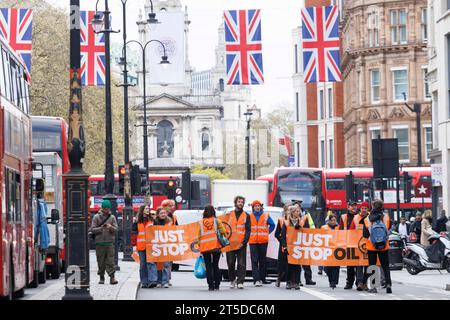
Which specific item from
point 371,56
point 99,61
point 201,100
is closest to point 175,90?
point 201,100

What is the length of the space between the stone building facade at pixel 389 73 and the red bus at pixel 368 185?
29.3 ft

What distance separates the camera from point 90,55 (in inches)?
1762

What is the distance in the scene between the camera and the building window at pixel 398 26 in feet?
251

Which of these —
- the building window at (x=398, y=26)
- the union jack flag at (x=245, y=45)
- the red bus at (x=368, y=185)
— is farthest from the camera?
the building window at (x=398, y=26)

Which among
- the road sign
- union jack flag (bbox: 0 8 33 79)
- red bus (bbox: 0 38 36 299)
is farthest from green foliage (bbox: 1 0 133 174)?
red bus (bbox: 0 38 36 299)

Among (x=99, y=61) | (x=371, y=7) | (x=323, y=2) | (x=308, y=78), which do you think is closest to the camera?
(x=308, y=78)

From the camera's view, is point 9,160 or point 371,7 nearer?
point 9,160

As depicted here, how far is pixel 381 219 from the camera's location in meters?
25.5

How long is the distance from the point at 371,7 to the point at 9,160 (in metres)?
58.4

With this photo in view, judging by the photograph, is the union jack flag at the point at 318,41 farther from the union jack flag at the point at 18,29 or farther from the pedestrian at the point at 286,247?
the pedestrian at the point at 286,247

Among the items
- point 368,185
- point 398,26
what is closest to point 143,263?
point 368,185

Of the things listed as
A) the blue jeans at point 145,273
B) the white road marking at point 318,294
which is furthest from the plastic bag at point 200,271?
the white road marking at point 318,294

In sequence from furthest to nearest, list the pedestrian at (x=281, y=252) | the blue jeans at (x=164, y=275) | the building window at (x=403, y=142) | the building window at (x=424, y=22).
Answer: the building window at (x=424, y=22) → the building window at (x=403, y=142) → the blue jeans at (x=164, y=275) → the pedestrian at (x=281, y=252)
